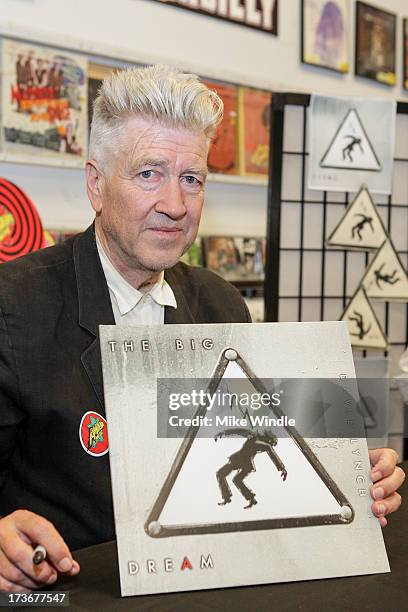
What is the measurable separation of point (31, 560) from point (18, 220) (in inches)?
51.5

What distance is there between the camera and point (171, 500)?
80cm

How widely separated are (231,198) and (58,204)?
2.66 feet

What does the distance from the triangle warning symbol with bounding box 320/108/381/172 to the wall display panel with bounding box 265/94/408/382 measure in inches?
3.1

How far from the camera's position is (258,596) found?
77cm

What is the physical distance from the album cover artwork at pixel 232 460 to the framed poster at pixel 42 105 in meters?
1.58

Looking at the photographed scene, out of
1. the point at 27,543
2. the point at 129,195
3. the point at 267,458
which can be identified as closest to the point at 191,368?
the point at 267,458

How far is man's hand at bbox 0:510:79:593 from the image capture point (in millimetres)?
800

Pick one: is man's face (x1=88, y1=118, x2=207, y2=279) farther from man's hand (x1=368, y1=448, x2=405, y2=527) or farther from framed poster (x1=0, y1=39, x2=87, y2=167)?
framed poster (x1=0, y1=39, x2=87, y2=167)

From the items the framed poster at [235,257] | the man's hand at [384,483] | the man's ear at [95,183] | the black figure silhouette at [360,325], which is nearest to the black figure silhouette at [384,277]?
the black figure silhouette at [360,325]

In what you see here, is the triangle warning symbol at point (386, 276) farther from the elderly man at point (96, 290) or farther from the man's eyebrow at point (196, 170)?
the man's eyebrow at point (196, 170)

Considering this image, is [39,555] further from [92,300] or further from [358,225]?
[358,225]

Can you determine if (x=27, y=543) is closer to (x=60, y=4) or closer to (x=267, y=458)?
(x=267, y=458)

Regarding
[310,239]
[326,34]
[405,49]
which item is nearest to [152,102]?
[310,239]

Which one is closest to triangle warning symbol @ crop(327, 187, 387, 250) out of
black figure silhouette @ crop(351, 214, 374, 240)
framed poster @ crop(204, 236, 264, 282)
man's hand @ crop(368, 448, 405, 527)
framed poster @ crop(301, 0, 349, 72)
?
black figure silhouette @ crop(351, 214, 374, 240)
